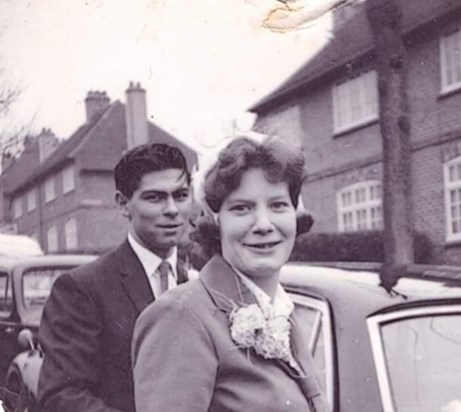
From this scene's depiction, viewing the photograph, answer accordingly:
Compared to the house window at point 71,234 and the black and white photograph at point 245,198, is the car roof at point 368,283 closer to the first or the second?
the black and white photograph at point 245,198

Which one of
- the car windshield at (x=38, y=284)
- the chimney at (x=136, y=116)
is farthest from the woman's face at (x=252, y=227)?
the car windshield at (x=38, y=284)

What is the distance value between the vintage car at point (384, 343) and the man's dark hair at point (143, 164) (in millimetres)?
368

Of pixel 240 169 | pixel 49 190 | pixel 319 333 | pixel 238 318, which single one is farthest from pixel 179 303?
pixel 49 190

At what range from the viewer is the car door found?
5.61ft

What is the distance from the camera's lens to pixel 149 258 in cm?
144

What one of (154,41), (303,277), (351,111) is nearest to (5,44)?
(154,41)

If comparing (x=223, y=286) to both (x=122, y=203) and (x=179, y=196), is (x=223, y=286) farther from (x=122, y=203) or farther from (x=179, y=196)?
(x=122, y=203)

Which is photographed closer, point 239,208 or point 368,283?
point 239,208

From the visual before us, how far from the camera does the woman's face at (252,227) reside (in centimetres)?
108

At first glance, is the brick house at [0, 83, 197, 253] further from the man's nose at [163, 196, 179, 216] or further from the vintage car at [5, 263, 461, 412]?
the vintage car at [5, 263, 461, 412]

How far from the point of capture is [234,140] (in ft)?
3.58

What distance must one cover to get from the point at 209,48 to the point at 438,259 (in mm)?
748

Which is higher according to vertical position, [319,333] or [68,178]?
[68,178]

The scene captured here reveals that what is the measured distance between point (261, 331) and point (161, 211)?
46cm
